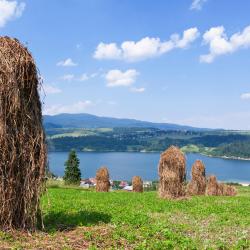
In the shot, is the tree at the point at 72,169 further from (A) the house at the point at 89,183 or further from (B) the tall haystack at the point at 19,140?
(B) the tall haystack at the point at 19,140

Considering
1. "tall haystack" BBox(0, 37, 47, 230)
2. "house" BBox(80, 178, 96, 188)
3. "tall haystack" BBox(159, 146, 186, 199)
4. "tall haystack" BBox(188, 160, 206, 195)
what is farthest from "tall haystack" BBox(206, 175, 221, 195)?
"house" BBox(80, 178, 96, 188)

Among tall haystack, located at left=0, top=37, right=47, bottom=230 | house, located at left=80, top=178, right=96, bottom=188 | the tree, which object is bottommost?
house, located at left=80, top=178, right=96, bottom=188

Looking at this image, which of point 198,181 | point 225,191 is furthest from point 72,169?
point 198,181

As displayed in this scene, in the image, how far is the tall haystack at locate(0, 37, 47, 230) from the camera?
12.0 metres

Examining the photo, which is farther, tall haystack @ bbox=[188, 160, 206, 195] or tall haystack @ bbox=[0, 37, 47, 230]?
tall haystack @ bbox=[188, 160, 206, 195]

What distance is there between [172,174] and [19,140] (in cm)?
2038

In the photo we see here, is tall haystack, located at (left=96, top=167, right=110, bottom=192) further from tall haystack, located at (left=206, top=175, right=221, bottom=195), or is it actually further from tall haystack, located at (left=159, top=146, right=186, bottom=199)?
tall haystack, located at (left=159, top=146, right=186, bottom=199)

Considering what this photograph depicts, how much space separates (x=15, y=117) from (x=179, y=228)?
6.47 metres

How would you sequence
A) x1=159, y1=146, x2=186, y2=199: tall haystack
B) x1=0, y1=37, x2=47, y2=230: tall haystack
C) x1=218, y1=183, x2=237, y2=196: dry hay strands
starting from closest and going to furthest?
1. x1=0, y1=37, x2=47, y2=230: tall haystack
2. x1=159, y1=146, x2=186, y2=199: tall haystack
3. x1=218, y1=183, x2=237, y2=196: dry hay strands

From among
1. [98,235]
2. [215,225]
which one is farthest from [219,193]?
[98,235]

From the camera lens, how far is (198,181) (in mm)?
44875

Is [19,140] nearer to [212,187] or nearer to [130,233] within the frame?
[130,233]

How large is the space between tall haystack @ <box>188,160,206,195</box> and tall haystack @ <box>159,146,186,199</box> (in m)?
13.0

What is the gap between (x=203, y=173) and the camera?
45656 millimetres
